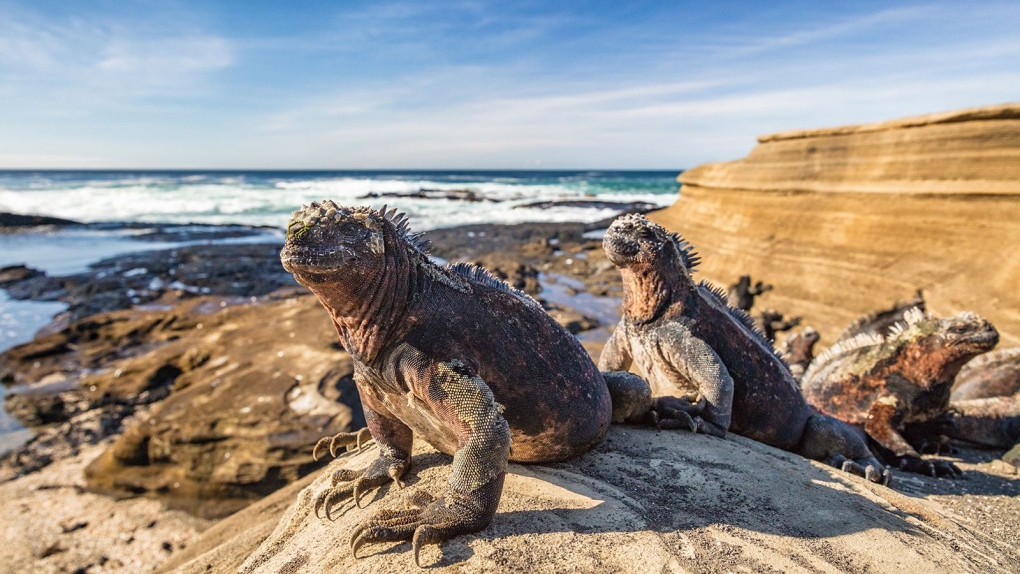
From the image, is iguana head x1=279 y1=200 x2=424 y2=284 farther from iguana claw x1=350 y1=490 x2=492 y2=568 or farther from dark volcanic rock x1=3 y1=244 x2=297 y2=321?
dark volcanic rock x1=3 y1=244 x2=297 y2=321

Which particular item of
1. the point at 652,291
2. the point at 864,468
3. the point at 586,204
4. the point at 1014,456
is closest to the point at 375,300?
the point at 652,291

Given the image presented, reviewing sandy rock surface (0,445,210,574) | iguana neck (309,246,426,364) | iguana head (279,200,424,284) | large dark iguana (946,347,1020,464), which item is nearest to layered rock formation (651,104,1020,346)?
large dark iguana (946,347,1020,464)

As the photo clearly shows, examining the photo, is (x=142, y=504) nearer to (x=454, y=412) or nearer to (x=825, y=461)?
(x=454, y=412)

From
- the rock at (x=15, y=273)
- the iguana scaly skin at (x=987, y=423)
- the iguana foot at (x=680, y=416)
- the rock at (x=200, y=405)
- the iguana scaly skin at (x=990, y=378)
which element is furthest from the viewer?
the rock at (x=15, y=273)

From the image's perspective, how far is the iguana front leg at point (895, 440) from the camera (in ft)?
13.8

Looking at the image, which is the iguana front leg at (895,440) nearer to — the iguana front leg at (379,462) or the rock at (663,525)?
the rock at (663,525)

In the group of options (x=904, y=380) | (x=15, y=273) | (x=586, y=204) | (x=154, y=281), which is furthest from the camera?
(x=586, y=204)

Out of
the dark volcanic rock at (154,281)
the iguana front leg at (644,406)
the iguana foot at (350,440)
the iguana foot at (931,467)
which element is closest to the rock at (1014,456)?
the iguana foot at (931,467)

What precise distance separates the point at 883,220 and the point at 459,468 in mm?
A: 10850

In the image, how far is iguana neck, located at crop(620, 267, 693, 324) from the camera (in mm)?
4004

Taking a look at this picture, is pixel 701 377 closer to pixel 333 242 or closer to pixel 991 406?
pixel 333 242

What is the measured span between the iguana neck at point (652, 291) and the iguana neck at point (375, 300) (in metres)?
2.02

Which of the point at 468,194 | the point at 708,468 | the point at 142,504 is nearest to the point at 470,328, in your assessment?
the point at 708,468

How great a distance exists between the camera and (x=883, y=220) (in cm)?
1034
